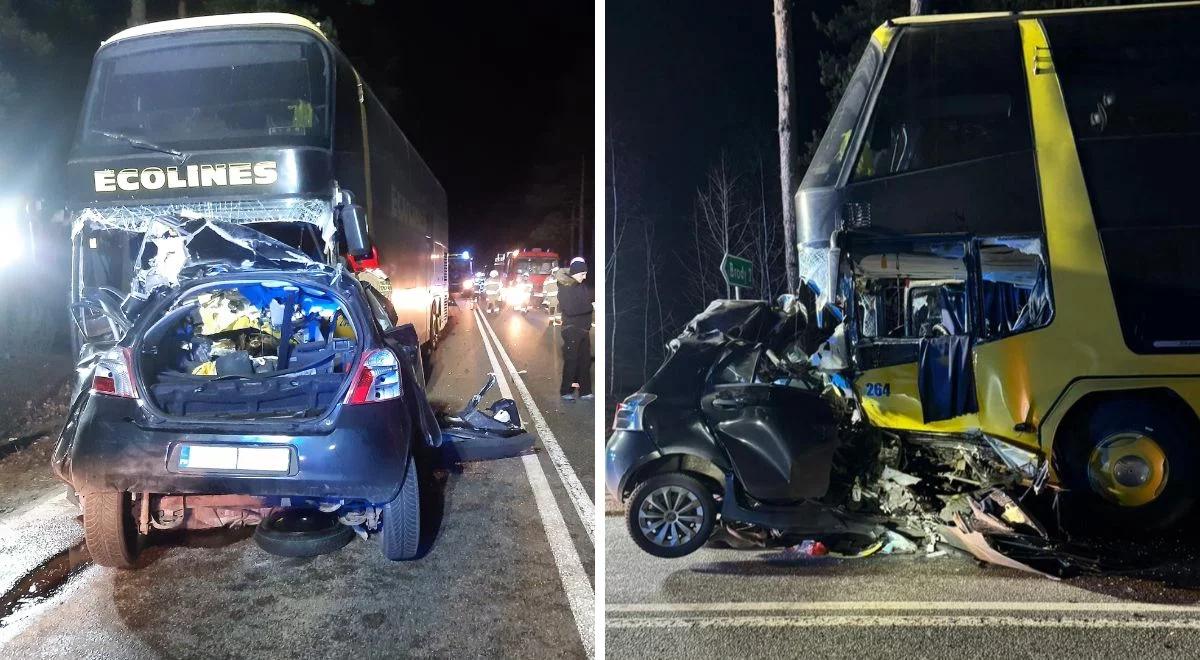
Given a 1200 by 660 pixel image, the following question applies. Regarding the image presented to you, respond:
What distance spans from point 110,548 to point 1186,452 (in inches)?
155

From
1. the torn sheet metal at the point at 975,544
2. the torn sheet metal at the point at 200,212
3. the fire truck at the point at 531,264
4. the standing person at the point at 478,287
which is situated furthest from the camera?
the standing person at the point at 478,287

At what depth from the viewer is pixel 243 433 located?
3184 millimetres

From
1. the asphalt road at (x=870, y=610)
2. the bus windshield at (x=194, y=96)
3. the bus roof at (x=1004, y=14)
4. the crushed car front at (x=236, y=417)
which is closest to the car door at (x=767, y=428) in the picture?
the asphalt road at (x=870, y=610)

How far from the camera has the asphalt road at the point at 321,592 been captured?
9.04 feet

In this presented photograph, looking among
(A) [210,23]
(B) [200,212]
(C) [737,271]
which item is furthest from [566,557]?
(A) [210,23]

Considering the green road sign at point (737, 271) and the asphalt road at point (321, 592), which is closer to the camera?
the green road sign at point (737, 271)

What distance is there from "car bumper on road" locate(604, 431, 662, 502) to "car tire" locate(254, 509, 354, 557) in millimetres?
1859

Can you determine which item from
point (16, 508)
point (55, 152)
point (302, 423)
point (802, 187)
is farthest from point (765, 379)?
point (55, 152)

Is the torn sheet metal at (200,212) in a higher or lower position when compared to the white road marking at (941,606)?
higher

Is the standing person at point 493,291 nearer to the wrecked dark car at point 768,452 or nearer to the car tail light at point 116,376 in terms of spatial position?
the car tail light at point 116,376

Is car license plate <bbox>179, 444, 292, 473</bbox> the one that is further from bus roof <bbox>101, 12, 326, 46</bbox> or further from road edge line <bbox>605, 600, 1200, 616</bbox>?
bus roof <bbox>101, 12, 326, 46</bbox>

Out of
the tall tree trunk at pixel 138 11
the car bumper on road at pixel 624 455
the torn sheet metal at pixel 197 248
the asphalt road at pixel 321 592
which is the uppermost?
the tall tree trunk at pixel 138 11

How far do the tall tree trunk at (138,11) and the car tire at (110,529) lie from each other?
5.17 metres

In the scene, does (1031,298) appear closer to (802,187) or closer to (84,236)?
(802,187)
